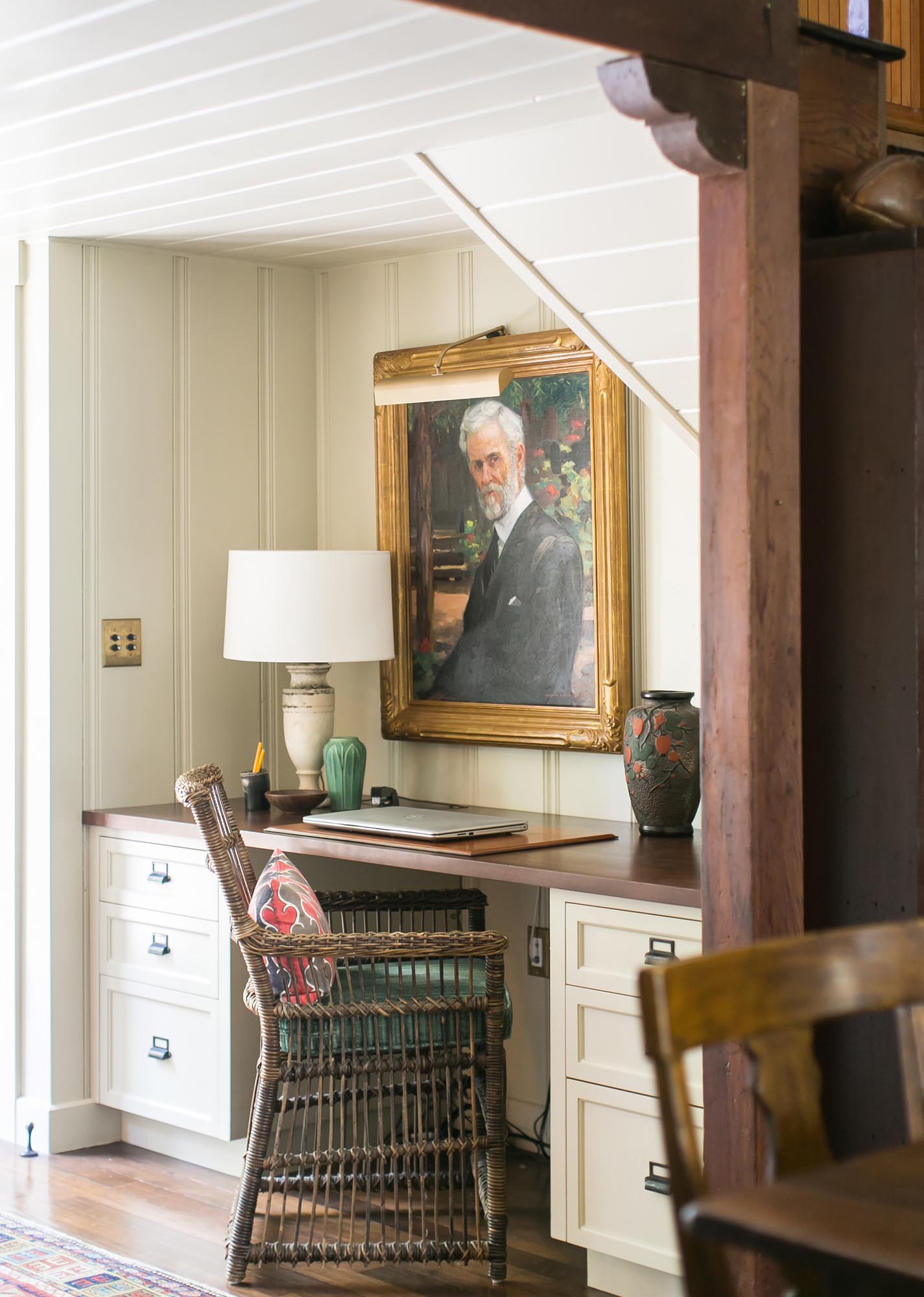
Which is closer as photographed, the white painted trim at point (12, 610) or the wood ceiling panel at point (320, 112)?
the wood ceiling panel at point (320, 112)

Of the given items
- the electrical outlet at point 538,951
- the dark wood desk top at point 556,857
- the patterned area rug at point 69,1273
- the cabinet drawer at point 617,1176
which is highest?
the dark wood desk top at point 556,857

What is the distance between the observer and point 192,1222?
3477mm

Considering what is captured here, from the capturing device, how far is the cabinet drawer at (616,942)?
2885mm

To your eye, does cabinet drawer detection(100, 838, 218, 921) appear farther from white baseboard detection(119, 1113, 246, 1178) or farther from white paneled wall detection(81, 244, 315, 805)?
white baseboard detection(119, 1113, 246, 1178)

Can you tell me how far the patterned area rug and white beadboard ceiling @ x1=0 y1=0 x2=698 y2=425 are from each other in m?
2.09

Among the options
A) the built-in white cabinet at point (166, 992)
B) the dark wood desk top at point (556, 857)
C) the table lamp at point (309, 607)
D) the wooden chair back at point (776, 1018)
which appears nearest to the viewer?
the wooden chair back at point (776, 1018)

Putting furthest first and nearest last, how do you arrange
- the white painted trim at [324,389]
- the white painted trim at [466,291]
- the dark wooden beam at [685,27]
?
the white painted trim at [324,389], the white painted trim at [466,291], the dark wooden beam at [685,27]

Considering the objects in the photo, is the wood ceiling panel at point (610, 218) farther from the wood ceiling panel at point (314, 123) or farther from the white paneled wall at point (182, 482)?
the white paneled wall at point (182, 482)

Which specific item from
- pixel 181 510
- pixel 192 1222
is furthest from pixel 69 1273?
pixel 181 510

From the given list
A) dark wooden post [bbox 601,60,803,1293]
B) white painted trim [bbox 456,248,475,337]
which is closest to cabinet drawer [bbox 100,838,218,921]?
white painted trim [bbox 456,248,475,337]

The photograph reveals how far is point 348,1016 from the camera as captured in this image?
308 centimetres

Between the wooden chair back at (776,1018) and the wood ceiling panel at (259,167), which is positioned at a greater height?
the wood ceiling panel at (259,167)

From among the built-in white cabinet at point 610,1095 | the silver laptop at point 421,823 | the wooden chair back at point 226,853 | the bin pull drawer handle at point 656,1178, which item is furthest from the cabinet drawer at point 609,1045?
the wooden chair back at point 226,853

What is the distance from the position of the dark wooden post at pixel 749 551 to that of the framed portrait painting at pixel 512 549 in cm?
136
